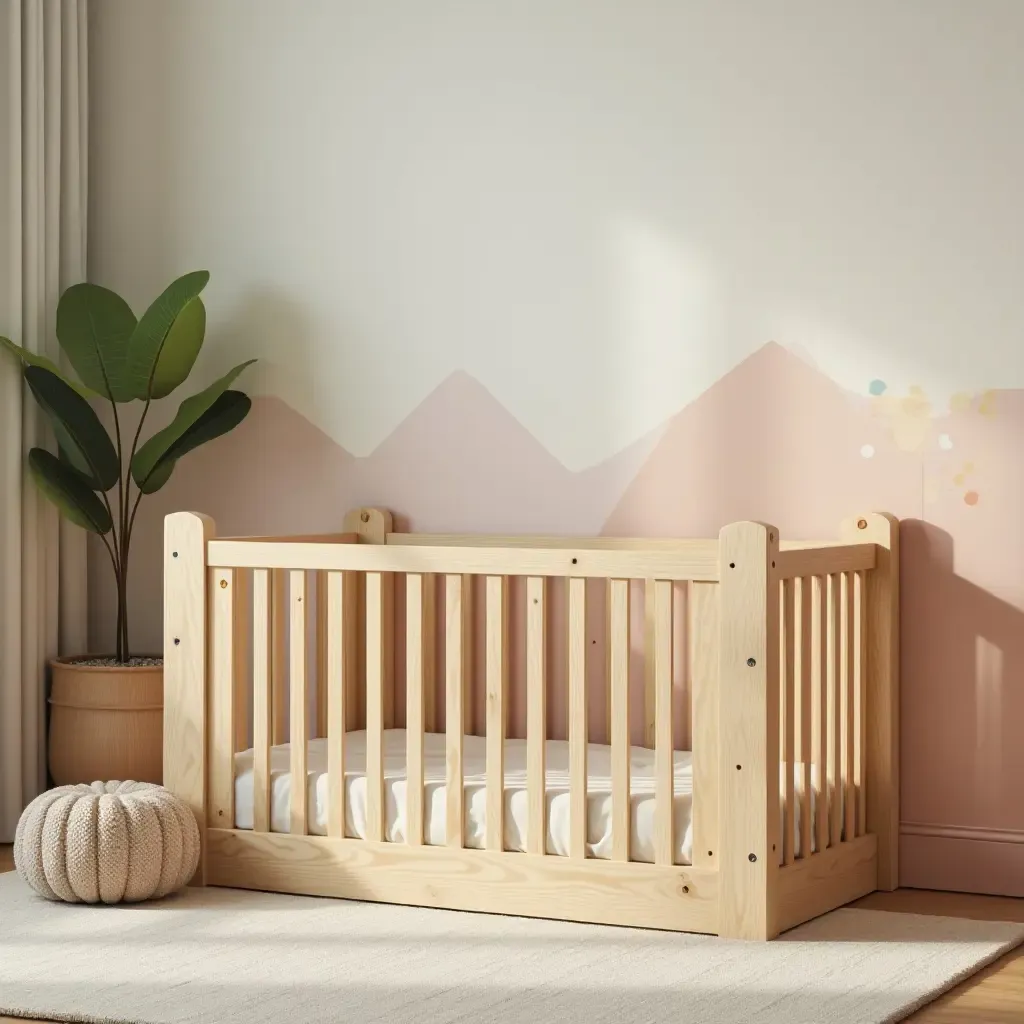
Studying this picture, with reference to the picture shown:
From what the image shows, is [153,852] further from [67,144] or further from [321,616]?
[67,144]

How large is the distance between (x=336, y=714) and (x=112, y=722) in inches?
32.4

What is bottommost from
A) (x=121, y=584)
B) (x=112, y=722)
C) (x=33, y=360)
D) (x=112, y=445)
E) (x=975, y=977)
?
(x=975, y=977)

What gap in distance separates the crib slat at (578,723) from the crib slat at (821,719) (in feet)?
1.38

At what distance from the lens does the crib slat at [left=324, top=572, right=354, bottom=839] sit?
2.92m

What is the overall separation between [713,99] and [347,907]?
1.74 m

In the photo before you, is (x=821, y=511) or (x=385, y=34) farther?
(x=385, y=34)

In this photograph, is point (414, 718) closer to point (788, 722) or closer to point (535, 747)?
point (535, 747)

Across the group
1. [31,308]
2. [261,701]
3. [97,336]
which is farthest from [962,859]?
[31,308]

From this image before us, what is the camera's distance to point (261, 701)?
9.77 feet

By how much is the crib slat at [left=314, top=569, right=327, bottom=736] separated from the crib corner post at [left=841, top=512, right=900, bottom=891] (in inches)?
46.3

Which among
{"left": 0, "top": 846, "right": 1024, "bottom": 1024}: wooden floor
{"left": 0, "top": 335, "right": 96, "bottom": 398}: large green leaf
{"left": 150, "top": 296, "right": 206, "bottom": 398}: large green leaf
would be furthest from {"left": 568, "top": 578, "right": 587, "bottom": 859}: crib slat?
{"left": 0, "top": 335, "right": 96, "bottom": 398}: large green leaf

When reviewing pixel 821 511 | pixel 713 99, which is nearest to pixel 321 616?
pixel 821 511

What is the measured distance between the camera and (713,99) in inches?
129

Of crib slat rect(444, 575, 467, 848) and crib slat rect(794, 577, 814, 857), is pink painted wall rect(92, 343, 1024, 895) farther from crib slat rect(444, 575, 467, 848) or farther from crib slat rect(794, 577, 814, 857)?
crib slat rect(444, 575, 467, 848)
